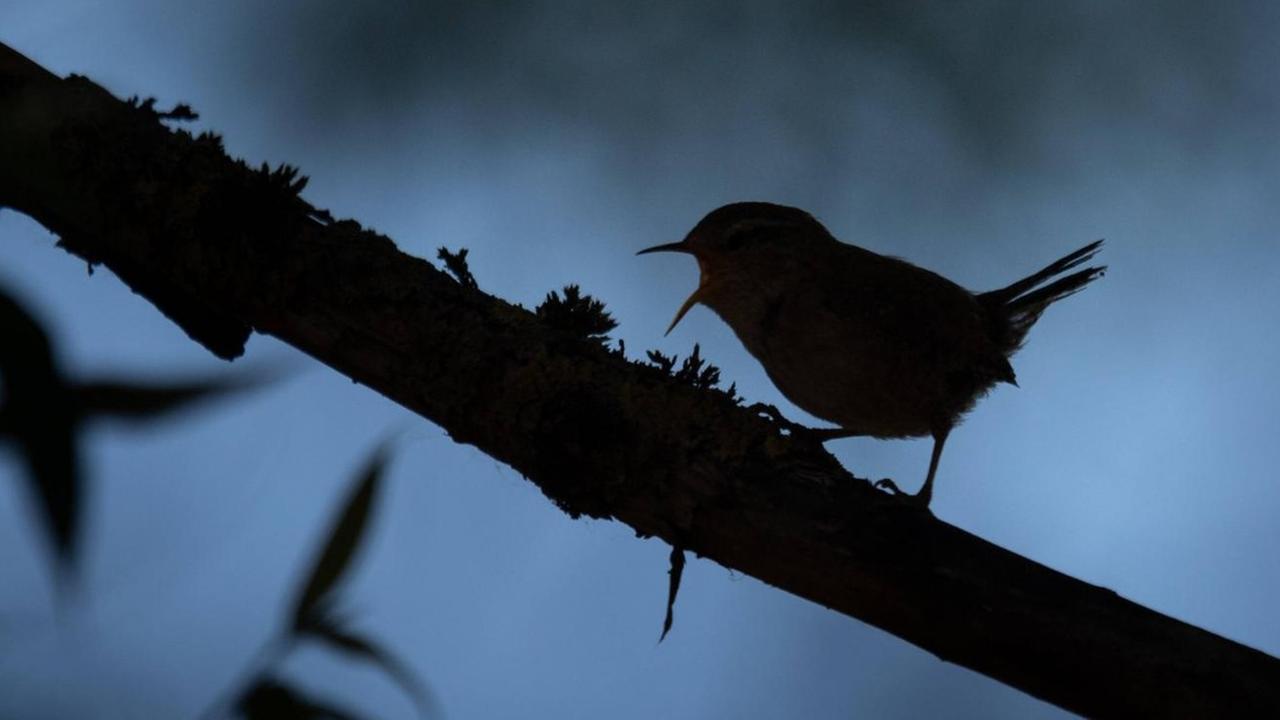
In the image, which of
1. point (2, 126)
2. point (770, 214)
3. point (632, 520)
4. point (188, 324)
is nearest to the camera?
point (2, 126)

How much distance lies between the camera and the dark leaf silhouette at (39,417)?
996mm

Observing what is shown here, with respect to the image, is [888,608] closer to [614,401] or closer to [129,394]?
[614,401]

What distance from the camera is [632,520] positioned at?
2361 millimetres

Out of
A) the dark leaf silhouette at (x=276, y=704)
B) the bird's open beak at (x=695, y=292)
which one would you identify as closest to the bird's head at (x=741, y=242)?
the bird's open beak at (x=695, y=292)

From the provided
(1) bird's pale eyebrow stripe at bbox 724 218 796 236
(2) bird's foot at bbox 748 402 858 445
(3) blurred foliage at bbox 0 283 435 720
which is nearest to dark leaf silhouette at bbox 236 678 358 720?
(3) blurred foliage at bbox 0 283 435 720

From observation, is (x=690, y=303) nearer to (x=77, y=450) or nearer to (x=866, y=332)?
(x=866, y=332)

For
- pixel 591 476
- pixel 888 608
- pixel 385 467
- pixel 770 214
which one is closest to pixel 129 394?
pixel 385 467

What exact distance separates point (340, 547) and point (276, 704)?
0.21 meters

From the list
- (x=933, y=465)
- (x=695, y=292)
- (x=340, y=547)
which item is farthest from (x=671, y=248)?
(x=340, y=547)

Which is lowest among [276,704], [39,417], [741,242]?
[276,704]

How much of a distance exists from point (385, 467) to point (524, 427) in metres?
0.99

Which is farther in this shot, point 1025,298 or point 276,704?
point 1025,298

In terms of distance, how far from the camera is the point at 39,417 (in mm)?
1021

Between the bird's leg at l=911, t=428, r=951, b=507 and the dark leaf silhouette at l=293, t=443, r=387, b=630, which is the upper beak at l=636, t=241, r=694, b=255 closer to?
the bird's leg at l=911, t=428, r=951, b=507
